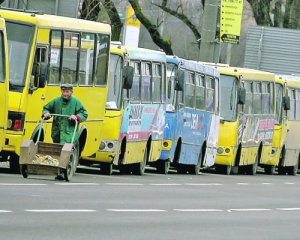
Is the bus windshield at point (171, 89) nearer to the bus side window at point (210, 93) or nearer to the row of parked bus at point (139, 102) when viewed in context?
the row of parked bus at point (139, 102)

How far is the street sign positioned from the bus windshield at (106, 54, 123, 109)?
404 inches

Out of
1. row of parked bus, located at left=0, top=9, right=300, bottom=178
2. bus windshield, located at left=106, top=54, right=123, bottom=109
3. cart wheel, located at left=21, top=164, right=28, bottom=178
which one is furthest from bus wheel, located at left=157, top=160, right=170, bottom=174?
cart wheel, located at left=21, top=164, right=28, bottom=178

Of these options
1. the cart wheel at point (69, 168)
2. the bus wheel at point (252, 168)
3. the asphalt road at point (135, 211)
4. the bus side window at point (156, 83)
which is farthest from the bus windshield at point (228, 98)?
the cart wheel at point (69, 168)

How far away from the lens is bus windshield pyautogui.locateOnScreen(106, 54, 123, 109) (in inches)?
977

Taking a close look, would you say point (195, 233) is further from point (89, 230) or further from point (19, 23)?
point (19, 23)

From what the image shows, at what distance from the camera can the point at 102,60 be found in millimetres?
24094

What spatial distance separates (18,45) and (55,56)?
3.88ft

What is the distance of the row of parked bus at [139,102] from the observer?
2098 centimetres

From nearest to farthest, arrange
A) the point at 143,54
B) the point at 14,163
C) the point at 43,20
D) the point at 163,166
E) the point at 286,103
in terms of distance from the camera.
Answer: the point at 43,20, the point at 14,163, the point at 143,54, the point at 163,166, the point at 286,103

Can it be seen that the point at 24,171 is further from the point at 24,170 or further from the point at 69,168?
the point at 69,168

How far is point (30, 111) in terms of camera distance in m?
20.9

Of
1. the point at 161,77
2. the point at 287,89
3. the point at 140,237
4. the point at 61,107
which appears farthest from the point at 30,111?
the point at 287,89

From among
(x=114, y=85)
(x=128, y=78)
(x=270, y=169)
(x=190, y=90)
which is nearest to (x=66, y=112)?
(x=128, y=78)

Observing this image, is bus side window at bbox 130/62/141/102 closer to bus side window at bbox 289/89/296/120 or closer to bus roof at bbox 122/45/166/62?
bus roof at bbox 122/45/166/62
